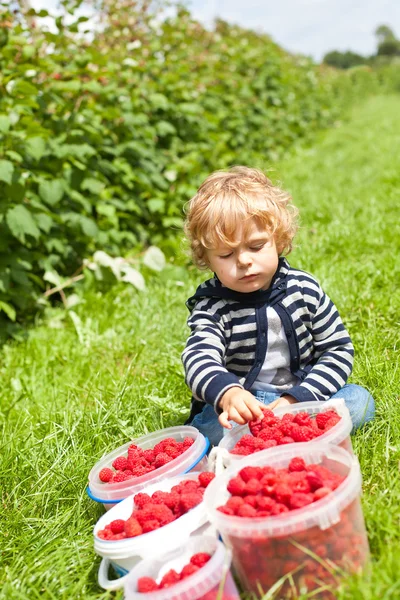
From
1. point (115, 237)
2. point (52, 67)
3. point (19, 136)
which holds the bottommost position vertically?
point (115, 237)

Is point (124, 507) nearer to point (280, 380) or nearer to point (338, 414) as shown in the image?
point (338, 414)

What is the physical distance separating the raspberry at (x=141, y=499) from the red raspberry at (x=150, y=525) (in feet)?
0.35

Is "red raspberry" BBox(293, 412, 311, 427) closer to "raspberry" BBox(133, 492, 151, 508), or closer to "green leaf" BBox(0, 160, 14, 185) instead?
"raspberry" BBox(133, 492, 151, 508)

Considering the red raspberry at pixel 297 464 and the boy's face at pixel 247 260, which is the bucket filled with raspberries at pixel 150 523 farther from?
the boy's face at pixel 247 260

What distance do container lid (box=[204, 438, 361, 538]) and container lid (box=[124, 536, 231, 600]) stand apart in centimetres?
7

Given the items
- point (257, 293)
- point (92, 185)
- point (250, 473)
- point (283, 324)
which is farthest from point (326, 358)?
point (92, 185)

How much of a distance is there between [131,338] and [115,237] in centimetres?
133

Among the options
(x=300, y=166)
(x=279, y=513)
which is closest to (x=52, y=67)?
(x=279, y=513)

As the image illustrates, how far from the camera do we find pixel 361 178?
6.80 m

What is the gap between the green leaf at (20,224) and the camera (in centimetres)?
347

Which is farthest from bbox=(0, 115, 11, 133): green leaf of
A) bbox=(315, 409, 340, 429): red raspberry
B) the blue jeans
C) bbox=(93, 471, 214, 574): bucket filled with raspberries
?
bbox=(315, 409, 340, 429): red raspberry

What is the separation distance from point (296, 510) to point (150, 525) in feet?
1.34

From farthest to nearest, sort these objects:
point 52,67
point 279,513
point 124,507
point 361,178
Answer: point 361,178, point 52,67, point 124,507, point 279,513

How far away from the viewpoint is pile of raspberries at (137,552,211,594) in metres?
1.45
